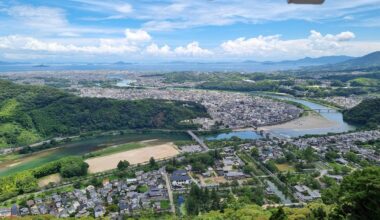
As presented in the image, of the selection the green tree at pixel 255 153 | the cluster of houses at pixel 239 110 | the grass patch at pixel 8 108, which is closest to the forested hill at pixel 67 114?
the grass patch at pixel 8 108

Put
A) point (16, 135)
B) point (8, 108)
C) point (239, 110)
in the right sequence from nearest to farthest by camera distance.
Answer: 1. point (16, 135)
2. point (8, 108)
3. point (239, 110)

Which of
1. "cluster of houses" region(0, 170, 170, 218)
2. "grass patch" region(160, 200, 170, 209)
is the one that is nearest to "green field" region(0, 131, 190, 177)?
"cluster of houses" region(0, 170, 170, 218)

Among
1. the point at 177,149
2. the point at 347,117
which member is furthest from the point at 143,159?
the point at 347,117

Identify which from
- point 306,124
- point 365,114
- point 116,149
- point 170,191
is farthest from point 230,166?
point 365,114

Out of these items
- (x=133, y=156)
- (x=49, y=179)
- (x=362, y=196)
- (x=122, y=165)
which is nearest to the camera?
(x=362, y=196)

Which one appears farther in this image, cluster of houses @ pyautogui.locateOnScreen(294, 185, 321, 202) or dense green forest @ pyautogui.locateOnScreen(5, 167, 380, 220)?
cluster of houses @ pyautogui.locateOnScreen(294, 185, 321, 202)

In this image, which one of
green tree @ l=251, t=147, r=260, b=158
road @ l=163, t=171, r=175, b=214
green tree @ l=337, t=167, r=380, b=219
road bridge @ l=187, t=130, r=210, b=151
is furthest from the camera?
road bridge @ l=187, t=130, r=210, b=151

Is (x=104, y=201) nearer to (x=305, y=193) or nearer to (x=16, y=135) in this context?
(x=305, y=193)

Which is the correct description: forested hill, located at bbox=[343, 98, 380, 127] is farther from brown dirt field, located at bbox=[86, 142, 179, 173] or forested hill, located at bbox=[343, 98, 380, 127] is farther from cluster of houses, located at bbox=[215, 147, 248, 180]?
brown dirt field, located at bbox=[86, 142, 179, 173]
